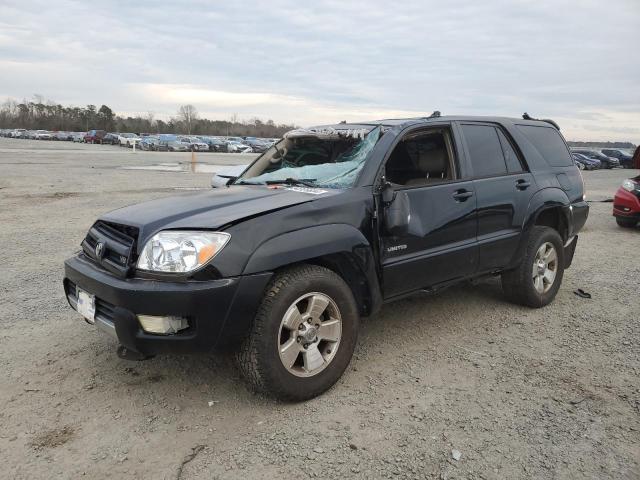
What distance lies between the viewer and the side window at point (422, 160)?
389 centimetres

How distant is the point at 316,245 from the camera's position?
311cm

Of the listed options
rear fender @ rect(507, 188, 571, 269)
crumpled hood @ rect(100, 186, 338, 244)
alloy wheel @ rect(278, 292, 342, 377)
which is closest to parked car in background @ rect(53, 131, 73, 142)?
crumpled hood @ rect(100, 186, 338, 244)

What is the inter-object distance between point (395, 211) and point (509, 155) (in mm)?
1853

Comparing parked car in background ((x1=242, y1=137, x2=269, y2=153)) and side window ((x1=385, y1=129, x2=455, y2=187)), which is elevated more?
side window ((x1=385, y1=129, x2=455, y2=187))

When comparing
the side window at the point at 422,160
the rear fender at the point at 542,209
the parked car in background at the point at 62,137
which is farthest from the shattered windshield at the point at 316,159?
the parked car in background at the point at 62,137

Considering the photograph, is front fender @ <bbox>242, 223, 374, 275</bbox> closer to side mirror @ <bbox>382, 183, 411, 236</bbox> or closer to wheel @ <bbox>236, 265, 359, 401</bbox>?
wheel @ <bbox>236, 265, 359, 401</bbox>

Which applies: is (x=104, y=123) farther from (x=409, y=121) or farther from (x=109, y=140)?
(x=409, y=121)

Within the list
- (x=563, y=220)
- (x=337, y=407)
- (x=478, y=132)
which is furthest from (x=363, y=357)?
(x=563, y=220)

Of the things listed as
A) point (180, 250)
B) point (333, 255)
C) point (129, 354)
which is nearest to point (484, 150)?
point (333, 255)

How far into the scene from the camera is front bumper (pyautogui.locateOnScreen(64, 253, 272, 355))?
8.97ft

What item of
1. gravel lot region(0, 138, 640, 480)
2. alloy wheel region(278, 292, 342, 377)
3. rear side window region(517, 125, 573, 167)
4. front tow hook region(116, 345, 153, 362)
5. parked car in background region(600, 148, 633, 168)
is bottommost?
gravel lot region(0, 138, 640, 480)

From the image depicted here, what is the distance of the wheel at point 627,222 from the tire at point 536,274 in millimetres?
5514

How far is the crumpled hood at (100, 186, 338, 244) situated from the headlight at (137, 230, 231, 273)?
0.05m

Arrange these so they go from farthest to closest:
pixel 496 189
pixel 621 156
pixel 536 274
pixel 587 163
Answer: pixel 621 156 < pixel 587 163 < pixel 536 274 < pixel 496 189
